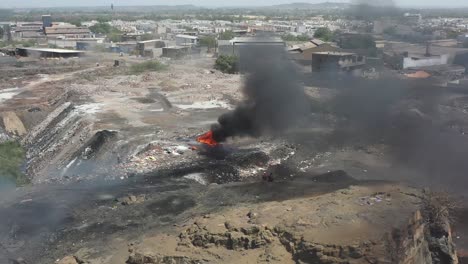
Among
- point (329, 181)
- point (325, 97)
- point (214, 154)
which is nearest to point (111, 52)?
point (325, 97)

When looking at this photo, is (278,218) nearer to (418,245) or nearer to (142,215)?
(418,245)

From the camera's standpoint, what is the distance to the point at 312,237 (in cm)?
1190

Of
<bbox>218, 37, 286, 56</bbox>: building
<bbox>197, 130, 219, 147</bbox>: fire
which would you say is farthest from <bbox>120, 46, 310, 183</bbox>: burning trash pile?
<bbox>218, 37, 286, 56</bbox>: building

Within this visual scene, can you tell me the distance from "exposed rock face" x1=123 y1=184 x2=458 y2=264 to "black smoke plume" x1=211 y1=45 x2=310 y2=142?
1173 centimetres

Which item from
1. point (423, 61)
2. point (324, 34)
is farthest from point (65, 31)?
point (423, 61)

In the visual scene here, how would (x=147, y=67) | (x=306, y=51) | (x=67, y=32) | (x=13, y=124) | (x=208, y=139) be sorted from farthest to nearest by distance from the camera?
(x=67, y=32), (x=306, y=51), (x=147, y=67), (x=13, y=124), (x=208, y=139)

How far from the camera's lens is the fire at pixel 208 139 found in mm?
25422

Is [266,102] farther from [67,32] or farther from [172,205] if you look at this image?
[67,32]

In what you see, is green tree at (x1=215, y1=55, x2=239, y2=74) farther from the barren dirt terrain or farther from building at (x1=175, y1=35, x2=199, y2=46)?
building at (x1=175, y1=35, x2=199, y2=46)

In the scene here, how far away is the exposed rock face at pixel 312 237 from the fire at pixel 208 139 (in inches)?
440

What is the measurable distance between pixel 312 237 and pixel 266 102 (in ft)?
49.9

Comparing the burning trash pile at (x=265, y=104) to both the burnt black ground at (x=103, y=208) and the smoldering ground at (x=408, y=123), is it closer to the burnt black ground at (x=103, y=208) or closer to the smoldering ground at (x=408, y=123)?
the smoldering ground at (x=408, y=123)

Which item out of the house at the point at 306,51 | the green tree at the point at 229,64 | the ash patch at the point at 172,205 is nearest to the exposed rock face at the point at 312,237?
the ash patch at the point at 172,205

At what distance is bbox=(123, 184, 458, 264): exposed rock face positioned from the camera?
37.8 feet
